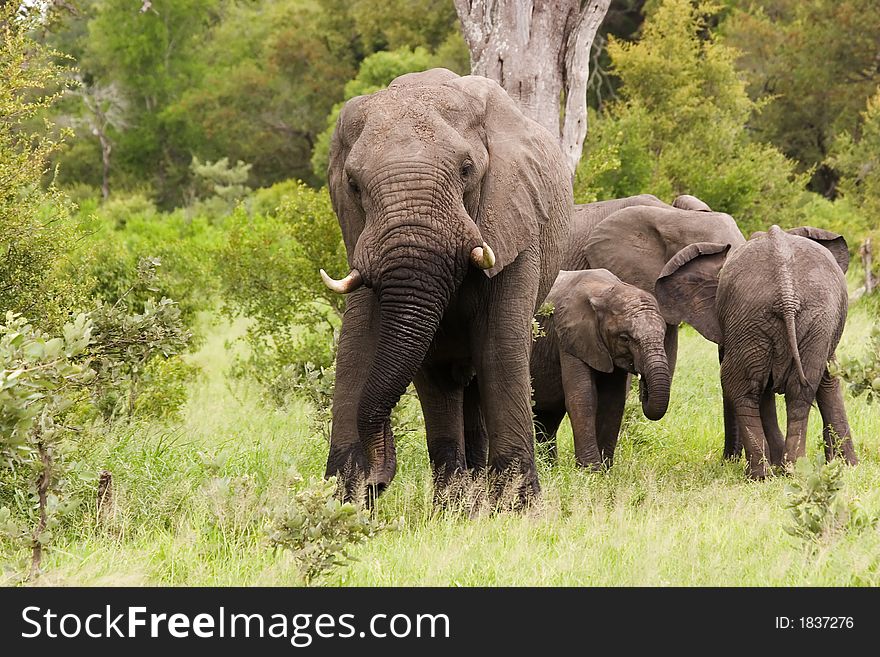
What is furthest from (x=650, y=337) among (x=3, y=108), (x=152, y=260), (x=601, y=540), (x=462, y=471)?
(x=3, y=108)

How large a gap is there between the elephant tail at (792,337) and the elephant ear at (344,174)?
328 centimetres

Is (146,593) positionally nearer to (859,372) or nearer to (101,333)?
(101,333)

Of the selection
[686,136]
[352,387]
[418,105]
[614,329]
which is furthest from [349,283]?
[686,136]

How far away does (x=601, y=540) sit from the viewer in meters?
6.14

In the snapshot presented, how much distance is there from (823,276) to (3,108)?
5.35 metres

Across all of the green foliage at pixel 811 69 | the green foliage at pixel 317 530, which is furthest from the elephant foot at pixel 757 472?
the green foliage at pixel 811 69

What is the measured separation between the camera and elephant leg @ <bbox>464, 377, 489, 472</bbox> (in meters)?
7.87

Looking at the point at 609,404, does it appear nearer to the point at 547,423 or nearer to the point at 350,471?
the point at 547,423

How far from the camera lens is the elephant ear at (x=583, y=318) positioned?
8883 millimetres

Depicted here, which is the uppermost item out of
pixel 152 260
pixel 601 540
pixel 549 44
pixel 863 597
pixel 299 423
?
pixel 549 44

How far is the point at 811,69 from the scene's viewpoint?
34125mm

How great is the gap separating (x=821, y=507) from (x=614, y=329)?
10.3ft

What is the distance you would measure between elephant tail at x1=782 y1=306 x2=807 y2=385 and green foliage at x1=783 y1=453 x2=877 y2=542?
2.48 metres

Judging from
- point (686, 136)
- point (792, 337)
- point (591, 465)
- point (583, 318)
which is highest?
point (686, 136)
